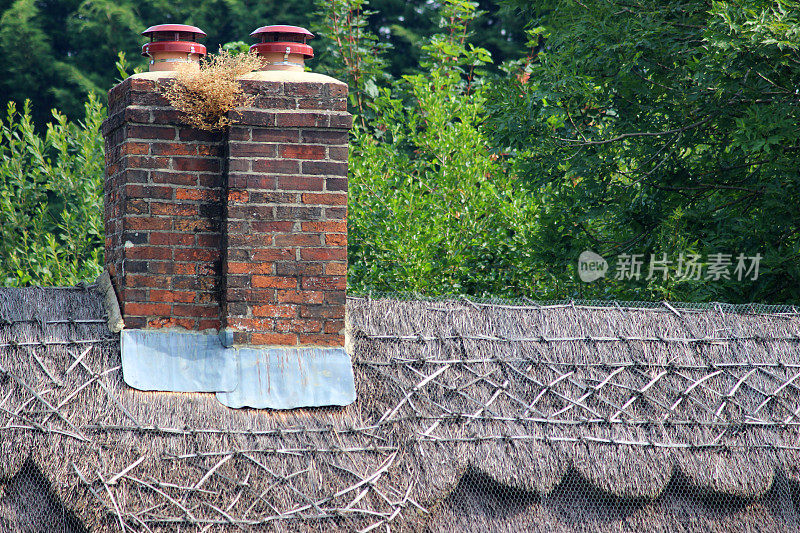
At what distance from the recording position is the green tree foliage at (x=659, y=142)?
254 inches

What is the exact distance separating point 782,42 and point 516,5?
3.55 meters

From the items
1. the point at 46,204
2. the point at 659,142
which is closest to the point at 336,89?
the point at 659,142

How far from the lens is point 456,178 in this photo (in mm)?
9023

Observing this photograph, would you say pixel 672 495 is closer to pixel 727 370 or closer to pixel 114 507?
pixel 727 370

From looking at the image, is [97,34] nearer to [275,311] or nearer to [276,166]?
[276,166]

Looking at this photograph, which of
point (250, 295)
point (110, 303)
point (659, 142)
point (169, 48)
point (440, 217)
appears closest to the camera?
point (250, 295)

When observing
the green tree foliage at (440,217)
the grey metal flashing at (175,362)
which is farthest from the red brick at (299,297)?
the green tree foliage at (440,217)

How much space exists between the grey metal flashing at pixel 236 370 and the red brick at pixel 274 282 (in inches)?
10.8

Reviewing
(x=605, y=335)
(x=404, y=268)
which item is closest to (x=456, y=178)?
(x=404, y=268)

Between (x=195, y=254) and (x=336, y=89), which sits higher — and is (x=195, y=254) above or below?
below

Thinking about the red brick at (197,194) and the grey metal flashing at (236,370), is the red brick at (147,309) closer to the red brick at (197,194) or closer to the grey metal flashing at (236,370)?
the grey metal flashing at (236,370)

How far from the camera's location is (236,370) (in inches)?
133

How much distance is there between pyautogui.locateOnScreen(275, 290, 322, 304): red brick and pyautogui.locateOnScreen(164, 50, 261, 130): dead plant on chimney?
0.79 meters

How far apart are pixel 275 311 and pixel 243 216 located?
443 mm
